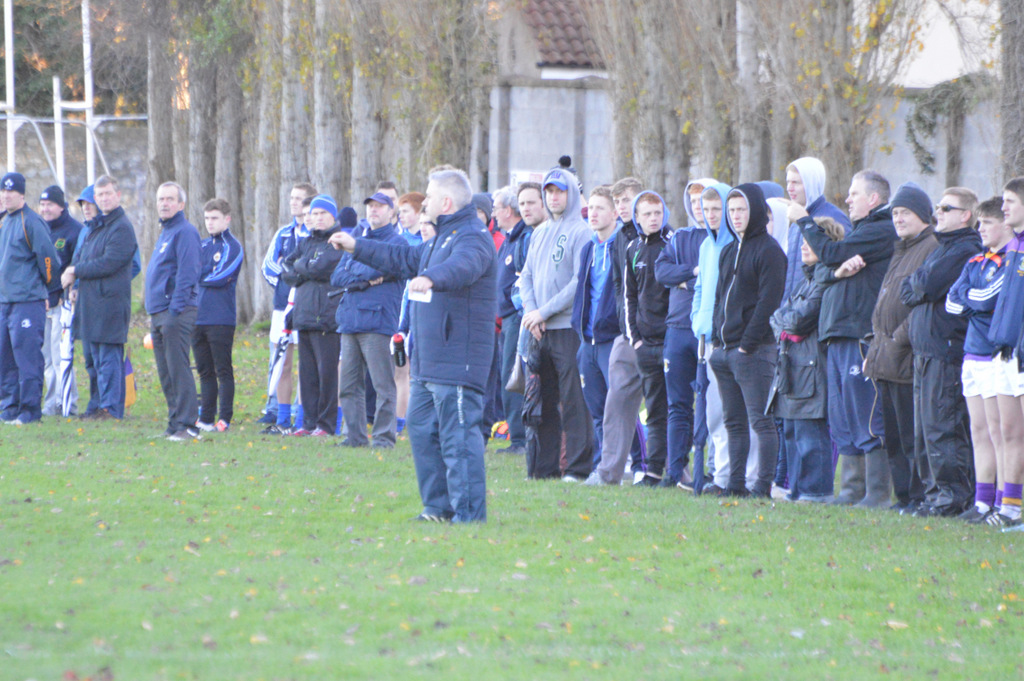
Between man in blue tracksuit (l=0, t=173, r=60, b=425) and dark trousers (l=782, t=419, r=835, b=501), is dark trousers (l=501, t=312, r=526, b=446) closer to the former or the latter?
dark trousers (l=782, t=419, r=835, b=501)

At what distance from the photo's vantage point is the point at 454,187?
26.0 feet

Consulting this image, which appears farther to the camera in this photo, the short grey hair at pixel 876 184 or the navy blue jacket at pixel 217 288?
the navy blue jacket at pixel 217 288

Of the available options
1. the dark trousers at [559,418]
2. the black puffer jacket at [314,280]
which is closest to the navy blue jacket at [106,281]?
the black puffer jacket at [314,280]

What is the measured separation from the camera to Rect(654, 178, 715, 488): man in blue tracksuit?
9.70 meters

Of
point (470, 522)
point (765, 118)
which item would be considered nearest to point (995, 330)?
point (470, 522)

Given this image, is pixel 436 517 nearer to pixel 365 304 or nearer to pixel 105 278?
pixel 365 304

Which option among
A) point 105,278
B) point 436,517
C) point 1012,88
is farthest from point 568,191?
point 105,278

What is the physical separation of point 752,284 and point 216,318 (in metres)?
6.09

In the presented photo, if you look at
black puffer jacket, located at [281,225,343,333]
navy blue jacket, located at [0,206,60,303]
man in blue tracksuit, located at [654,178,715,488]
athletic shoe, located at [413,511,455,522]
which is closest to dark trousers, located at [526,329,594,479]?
man in blue tracksuit, located at [654,178,715,488]

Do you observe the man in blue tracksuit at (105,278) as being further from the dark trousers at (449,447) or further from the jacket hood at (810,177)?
the jacket hood at (810,177)

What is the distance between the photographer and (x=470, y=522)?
7934mm

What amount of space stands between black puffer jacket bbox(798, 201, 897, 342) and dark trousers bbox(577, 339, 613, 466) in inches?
68.3

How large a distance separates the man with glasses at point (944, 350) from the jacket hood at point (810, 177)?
1.01 m

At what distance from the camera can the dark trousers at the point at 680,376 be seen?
971 centimetres
